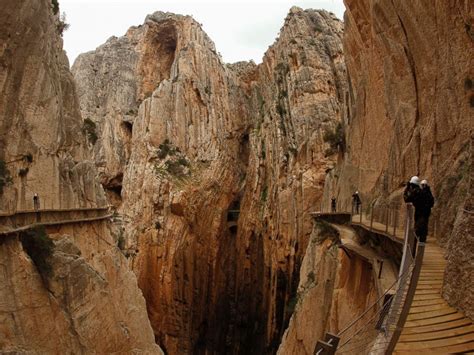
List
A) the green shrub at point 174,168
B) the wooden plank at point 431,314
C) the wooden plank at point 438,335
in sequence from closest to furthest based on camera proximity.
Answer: the wooden plank at point 438,335 < the wooden plank at point 431,314 < the green shrub at point 174,168

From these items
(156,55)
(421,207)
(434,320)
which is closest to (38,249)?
(421,207)

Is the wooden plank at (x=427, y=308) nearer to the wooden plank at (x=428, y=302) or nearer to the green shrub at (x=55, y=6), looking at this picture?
the wooden plank at (x=428, y=302)

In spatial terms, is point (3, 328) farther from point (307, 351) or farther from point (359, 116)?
point (359, 116)

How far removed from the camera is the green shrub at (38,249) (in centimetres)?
1553

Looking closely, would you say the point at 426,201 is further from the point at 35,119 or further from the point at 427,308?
the point at 35,119

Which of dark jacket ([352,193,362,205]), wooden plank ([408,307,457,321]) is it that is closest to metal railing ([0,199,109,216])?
dark jacket ([352,193,362,205])

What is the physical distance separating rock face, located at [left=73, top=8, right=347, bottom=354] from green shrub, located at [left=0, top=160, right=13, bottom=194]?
21.9m

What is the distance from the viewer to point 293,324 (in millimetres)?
20469

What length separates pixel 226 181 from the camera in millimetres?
44156

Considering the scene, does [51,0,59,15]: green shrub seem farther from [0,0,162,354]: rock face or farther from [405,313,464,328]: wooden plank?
[405,313,464,328]: wooden plank

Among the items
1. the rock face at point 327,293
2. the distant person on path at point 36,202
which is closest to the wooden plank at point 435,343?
the rock face at point 327,293

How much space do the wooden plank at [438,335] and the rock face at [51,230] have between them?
1149 centimetres

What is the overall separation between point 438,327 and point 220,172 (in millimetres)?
37807

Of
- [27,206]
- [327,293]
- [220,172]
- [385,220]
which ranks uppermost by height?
[220,172]
